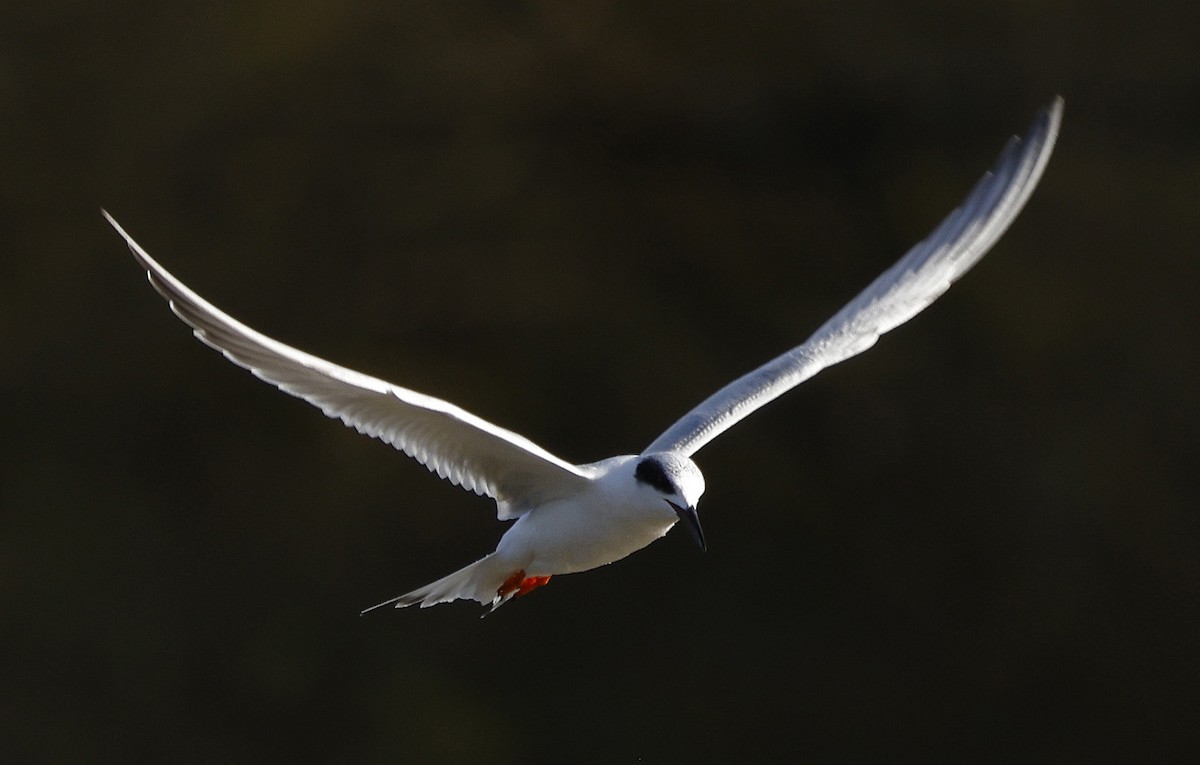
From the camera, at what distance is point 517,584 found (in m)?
3.30

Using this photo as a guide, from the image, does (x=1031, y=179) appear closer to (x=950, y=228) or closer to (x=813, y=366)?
(x=950, y=228)

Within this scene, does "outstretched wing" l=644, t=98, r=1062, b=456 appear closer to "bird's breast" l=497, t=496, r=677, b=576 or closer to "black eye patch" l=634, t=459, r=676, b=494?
"bird's breast" l=497, t=496, r=677, b=576

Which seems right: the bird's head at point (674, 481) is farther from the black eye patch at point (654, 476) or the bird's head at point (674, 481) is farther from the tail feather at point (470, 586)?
the tail feather at point (470, 586)

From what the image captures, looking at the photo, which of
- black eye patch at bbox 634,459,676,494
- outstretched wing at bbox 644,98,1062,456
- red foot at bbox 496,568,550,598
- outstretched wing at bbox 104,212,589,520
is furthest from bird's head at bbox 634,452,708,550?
outstretched wing at bbox 644,98,1062,456

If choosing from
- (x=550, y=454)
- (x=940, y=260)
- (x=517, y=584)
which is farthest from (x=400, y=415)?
(x=940, y=260)

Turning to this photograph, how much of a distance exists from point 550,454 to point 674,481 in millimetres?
483

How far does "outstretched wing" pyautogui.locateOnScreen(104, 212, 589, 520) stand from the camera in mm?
2711

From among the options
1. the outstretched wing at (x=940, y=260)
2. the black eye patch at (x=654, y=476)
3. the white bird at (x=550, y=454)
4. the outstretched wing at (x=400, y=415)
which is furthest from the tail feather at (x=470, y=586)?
the outstretched wing at (x=940, y=260)

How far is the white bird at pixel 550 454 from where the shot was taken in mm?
2766

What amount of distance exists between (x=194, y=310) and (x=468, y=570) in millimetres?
851

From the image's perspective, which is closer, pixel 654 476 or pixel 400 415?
pixel 654 476

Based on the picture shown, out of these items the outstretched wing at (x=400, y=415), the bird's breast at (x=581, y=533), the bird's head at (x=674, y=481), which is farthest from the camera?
the bird's breast at (x=581, y=533)

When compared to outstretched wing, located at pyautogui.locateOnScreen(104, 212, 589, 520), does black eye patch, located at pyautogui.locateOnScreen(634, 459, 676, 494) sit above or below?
below

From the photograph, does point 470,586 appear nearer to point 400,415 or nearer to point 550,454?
point 550,454
